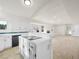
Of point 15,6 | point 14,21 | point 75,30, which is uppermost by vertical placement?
point 15,6

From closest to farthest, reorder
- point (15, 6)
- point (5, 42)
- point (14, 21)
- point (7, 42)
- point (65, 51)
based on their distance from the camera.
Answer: point (65, 51)
point (5, 42)
point (7, 42)
point (15, 6)
point (14, 21)

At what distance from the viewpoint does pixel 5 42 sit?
231 inches

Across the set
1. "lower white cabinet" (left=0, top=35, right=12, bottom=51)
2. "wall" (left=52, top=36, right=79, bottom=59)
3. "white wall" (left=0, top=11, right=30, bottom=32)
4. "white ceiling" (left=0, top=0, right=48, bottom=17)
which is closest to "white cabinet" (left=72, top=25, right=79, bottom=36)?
"wall" (left=52, top=36, right=79, bottom=59)

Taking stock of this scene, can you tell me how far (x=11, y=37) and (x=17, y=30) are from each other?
0.99 meters

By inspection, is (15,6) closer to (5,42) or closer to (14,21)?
(14,21)

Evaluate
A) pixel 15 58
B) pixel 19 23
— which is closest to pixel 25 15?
pixel 19 23

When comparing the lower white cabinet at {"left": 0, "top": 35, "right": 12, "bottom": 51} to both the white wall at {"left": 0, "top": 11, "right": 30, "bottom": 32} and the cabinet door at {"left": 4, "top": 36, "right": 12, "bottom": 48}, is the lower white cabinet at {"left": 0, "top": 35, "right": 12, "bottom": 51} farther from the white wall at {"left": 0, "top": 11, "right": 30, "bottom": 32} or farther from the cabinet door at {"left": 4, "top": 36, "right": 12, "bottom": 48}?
the white wall at {"left": 0, "top": 11, "right": 30, "bottom": 32}

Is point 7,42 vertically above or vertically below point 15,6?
below

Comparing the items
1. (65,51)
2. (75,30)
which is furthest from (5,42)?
(75,30)

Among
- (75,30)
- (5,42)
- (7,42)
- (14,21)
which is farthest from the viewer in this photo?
(75,30)

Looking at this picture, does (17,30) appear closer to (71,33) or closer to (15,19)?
(15,19)

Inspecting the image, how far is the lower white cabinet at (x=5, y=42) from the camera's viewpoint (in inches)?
221

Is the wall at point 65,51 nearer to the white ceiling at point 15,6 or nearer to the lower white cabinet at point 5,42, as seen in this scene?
the lower white cabinet at point 5,42

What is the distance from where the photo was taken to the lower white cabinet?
5.61 metres
